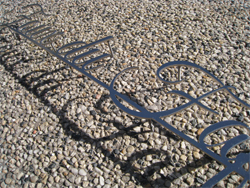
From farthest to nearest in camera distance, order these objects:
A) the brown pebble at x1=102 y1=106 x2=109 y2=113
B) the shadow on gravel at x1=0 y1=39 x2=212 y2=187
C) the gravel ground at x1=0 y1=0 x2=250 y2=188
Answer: the brown pebble at x1=102 y1=106 x2=109 y2=113 < the gravel ground at x1=0 y1=0 x2=250 y2=188 < the shadow on gravel at x1=0 y1=39 x2=212 y2=187

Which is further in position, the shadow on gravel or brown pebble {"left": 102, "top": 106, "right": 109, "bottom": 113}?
brown pebble {"left": 102, "top": 106, "right": 109, "bottom": 113}

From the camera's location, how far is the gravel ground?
87.7 inches

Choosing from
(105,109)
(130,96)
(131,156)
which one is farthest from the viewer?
(130,96)

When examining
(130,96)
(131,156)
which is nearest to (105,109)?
(130,96)

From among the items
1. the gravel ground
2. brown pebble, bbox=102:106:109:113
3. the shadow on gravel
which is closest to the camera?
the shadow on gravel

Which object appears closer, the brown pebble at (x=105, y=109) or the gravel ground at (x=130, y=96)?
the gravel ground at (x=130, y=96)

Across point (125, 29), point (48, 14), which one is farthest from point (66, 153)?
point (48, 14)

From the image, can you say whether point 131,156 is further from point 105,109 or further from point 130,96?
point 130,96

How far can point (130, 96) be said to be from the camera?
2.94m

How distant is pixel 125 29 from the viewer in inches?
165

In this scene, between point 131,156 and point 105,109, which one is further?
point 105,109

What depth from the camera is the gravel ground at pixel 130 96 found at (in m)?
2.23

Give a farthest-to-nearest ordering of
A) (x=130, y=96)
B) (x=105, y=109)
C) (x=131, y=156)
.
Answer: (x=130, y=96), (x=105, y=109), (x=131, y=156)

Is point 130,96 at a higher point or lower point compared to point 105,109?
higher
